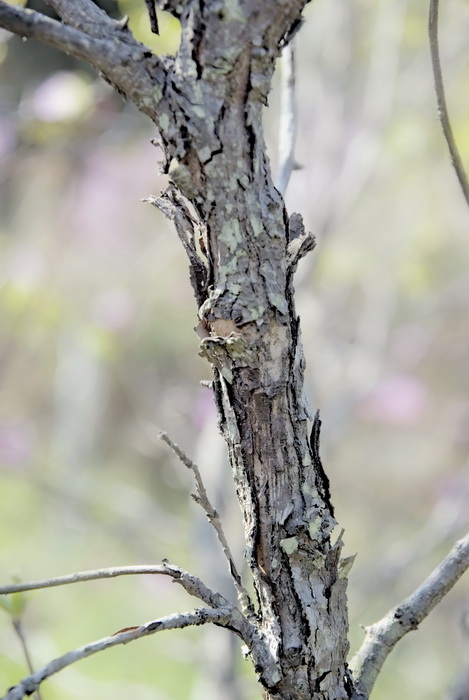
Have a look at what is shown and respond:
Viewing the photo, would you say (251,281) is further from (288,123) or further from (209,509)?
(288,123)

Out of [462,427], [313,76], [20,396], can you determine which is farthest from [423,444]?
[20,396]

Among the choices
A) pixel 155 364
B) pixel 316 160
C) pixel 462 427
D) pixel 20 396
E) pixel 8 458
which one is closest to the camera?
pixel 316 160

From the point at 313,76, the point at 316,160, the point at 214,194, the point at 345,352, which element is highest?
the point at 313,76

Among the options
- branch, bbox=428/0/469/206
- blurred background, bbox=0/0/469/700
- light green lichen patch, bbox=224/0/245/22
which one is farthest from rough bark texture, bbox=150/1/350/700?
blurred background, bbox=0/0/469/700

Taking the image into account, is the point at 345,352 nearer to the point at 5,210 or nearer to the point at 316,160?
the point at 316,160

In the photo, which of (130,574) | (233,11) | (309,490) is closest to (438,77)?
(233,11)
